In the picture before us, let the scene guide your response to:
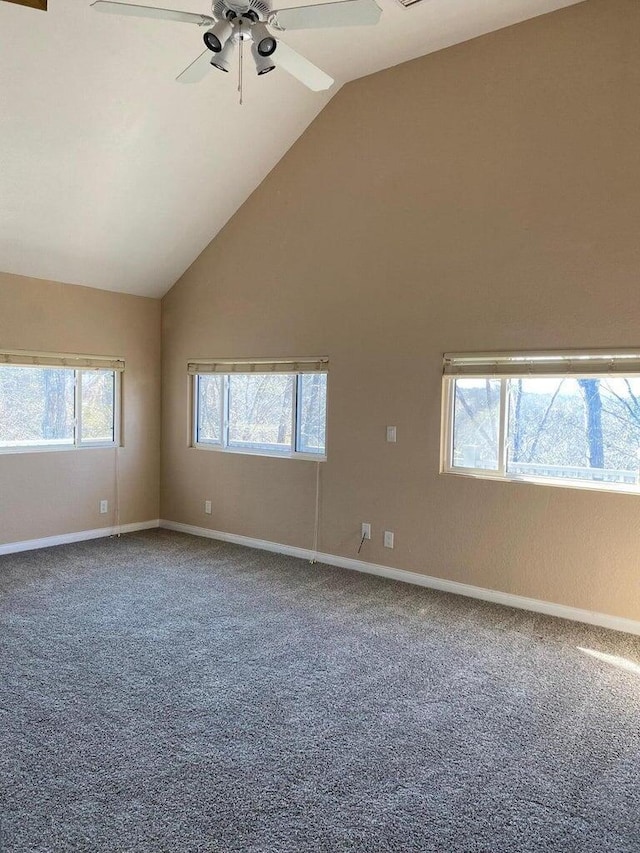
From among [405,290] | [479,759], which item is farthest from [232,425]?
[479,759]

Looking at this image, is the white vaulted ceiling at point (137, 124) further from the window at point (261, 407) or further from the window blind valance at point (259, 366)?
the window at point (261, 407)

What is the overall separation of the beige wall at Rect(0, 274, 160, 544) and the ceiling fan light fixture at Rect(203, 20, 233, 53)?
135 inches

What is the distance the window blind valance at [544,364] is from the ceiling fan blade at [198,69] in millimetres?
2478

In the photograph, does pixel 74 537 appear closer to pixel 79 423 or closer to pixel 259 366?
pixel 79 423

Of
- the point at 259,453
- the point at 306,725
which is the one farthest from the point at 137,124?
the point at 306,725

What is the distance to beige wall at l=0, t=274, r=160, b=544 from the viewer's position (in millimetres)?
5301

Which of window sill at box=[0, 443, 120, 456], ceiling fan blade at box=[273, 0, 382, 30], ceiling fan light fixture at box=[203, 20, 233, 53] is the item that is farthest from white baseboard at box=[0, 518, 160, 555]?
ceiling fan blade at box=[273, 0, 382, 30]

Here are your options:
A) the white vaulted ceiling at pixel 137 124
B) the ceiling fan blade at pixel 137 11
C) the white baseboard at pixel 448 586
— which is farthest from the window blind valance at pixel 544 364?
the ceiling fan blade at pixel 137 11

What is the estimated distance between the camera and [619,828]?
2.05 m

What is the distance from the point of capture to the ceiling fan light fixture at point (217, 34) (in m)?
2.54

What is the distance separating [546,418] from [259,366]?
2679mm

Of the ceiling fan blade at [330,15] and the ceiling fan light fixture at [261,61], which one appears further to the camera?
the ceiling fan light fixture at [261,61]

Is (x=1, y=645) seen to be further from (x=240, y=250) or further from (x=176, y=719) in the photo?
(x=240, y=250)

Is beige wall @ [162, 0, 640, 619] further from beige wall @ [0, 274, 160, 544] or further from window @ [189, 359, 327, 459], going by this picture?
beige wall @ [0, 274, 160, 544]
